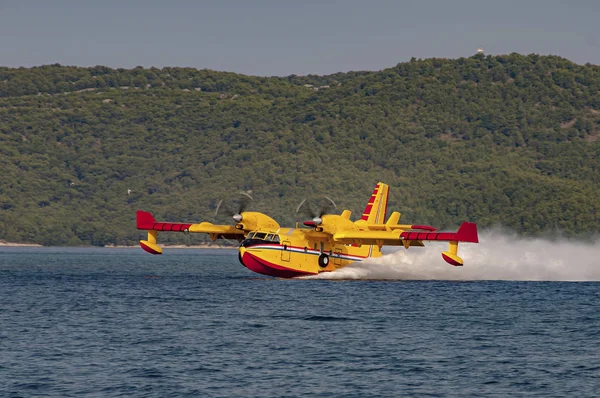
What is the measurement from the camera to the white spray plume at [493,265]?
2847 inches

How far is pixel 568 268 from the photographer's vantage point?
7406 centimetres

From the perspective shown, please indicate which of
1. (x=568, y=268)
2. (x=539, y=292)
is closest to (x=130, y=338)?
(x=539, y=292)

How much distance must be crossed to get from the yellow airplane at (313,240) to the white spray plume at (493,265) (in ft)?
16.0

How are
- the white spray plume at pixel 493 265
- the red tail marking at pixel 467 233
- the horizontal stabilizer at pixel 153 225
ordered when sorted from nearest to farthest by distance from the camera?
the red tail marking at pixel 467 233 < the horizontal stabilizer at pixel 153 225 < the white spray plume at pixel 493 265

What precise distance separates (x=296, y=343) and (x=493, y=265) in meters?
40.9

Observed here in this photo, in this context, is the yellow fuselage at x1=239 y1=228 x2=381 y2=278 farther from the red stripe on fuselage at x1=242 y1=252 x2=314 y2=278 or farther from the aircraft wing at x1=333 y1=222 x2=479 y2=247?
the aircraft wing at x1=333 y1=222 x2=479 y2=247

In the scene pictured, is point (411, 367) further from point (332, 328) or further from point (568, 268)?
point (568, 268)

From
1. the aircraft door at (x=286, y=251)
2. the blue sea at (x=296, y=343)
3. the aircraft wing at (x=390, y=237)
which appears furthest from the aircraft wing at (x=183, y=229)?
the blue sea at (x=296, y=343)

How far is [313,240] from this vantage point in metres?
64.6

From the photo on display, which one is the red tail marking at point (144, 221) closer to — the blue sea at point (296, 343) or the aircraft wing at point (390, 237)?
the blue sea at point (296, 343)

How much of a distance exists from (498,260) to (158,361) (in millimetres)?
47052

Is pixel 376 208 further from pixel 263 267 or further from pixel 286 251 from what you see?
pixel 263 267

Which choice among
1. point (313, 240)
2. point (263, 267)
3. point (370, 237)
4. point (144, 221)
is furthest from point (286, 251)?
point (144, 221)

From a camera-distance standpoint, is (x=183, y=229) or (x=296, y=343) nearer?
(x=296, y=343)
